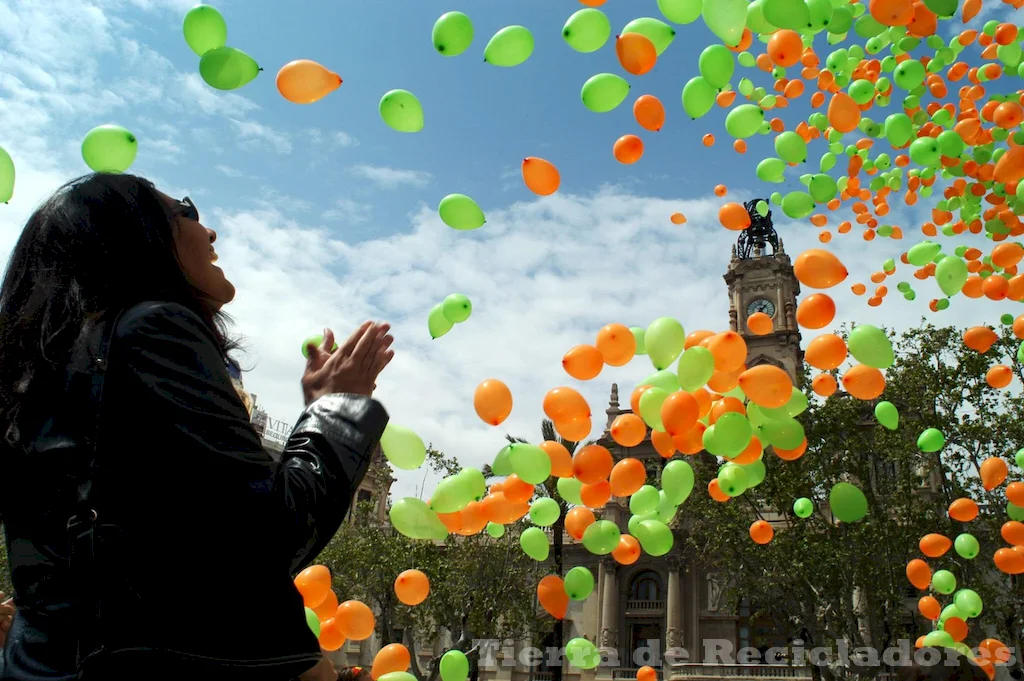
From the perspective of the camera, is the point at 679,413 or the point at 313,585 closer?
the point at 313,585

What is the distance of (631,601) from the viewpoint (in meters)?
Result: 31.3

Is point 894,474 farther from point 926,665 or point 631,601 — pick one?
point 631,601

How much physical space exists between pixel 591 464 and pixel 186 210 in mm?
3553

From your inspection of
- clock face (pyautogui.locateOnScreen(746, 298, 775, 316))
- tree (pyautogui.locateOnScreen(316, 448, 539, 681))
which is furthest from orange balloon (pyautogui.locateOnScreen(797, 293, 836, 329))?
clock face (pyautogui.locateOnScreen(746, 298, 775, 316))

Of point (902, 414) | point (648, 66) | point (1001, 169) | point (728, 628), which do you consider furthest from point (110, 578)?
point (728, 628)

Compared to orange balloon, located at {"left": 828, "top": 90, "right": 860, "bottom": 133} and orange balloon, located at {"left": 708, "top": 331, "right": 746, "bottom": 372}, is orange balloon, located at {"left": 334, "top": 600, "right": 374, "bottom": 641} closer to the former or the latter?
orange balloon, located at {"left": 708, "top": 331, "right": 746, "bottom": 372}

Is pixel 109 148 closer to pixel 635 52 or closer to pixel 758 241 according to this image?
pixel 635 52

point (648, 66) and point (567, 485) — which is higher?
point (648, 66)

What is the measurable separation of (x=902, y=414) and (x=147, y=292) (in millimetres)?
21988

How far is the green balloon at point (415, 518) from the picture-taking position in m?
4.61

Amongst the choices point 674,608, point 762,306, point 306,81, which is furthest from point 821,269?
point 762,306

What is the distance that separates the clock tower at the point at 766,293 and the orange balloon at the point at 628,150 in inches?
1147

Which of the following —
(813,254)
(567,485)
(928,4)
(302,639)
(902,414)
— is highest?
(902,414)

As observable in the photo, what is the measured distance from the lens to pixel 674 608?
96.7 ft
